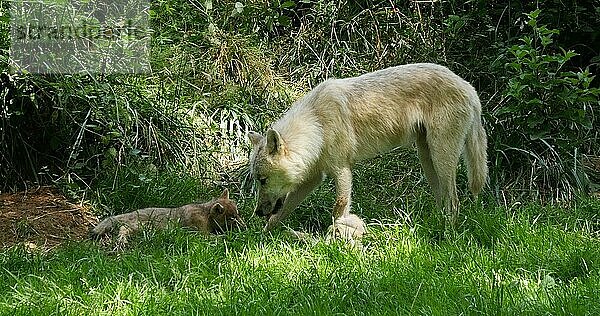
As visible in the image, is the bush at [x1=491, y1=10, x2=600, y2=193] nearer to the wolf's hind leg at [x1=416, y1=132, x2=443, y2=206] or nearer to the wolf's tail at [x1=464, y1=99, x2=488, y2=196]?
the wolf's tail at [x1=464, y1=99, x2=488, y2=196]

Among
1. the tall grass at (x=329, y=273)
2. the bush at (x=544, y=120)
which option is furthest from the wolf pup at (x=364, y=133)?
the bush at (x=544, y=120)

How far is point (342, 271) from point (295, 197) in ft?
5.81

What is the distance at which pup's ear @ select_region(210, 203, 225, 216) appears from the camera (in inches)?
245

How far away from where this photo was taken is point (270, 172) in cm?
606

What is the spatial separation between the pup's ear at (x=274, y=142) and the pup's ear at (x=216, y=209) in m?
0.67

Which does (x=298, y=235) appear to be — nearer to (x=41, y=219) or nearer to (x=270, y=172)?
(x=270, y=172)

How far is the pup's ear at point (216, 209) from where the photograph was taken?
20.4ft

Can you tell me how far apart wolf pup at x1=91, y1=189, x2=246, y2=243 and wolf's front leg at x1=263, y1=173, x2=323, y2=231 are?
302mm

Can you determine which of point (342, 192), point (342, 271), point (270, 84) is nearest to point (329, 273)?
point (342, 271)

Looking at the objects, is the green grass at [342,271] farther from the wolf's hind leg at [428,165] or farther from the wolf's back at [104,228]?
the wolf's hind leg at [428,165]

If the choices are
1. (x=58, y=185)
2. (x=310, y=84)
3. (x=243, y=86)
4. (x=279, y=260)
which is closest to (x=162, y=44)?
(x=243, y=86)

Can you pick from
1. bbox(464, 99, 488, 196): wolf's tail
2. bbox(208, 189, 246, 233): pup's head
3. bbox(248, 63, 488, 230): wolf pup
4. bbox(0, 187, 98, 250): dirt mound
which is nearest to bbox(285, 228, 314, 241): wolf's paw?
bbox(248, 63, 488, 230): wolf pup

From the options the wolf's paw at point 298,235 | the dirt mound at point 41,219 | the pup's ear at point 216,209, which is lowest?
the dirt mound at point 41,219

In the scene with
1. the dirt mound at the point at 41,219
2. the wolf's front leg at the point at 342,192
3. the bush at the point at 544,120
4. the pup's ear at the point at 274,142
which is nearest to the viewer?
the pup's ear at the point at 274,142
